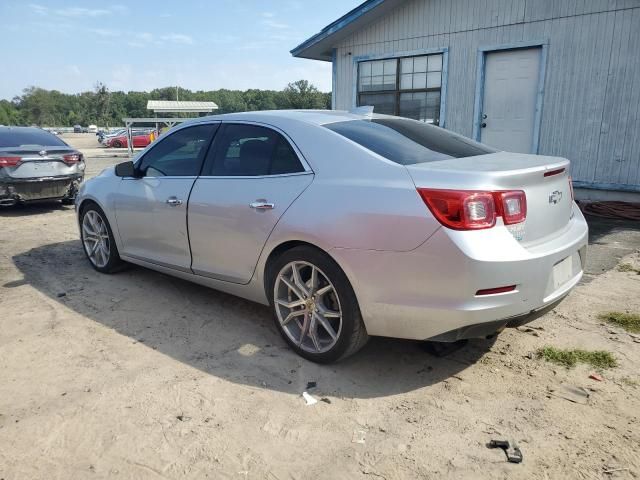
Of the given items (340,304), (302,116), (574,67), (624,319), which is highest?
(574,67)

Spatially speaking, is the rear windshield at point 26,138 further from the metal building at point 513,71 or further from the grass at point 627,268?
the grass at point 627,268

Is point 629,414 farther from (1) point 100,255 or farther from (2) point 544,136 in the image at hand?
(2) point 544,136

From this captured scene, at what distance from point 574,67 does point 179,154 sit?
7150 mm

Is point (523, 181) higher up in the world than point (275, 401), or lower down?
higher up

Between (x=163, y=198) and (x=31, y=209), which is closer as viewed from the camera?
(x=163, y=198)

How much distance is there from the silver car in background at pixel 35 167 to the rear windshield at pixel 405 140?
22.3ft

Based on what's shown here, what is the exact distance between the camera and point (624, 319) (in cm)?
392

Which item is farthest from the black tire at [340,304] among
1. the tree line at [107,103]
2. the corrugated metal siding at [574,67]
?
the tree line at [107,103]

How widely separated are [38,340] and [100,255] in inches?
66.0

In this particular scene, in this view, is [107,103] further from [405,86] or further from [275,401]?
[275,401]

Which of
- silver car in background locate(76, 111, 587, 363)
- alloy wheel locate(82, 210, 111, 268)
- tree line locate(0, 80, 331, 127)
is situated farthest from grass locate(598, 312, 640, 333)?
tree line locate(0, 80, 331, 127)

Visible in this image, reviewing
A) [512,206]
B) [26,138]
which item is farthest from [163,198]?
[26,138]

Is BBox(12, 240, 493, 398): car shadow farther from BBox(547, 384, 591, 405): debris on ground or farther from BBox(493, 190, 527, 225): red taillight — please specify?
BBox(493, 190, 527, 225): red taillight

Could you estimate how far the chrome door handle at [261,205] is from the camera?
Answer: 339cm
